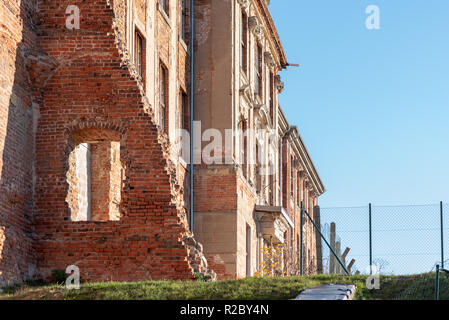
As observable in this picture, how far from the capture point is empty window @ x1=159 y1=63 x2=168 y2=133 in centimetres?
2662

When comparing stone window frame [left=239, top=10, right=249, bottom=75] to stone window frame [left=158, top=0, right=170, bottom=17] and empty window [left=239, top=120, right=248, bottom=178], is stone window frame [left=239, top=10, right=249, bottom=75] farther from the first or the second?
stone window frame [left=158, top=0, right=170, bottom=17]

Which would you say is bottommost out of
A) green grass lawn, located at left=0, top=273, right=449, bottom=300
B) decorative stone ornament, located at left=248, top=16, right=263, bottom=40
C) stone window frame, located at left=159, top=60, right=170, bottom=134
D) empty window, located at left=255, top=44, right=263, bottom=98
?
green grass lawn, located at left=0, top=273, right=449, bottom=300

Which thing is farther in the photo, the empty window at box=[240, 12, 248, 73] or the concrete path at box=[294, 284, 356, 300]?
the empty window at box=[240, 12, 248, 73]

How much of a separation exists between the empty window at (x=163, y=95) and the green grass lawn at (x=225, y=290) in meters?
8.70

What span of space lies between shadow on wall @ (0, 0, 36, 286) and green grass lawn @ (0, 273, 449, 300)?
1.94 ft

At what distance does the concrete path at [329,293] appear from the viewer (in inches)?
593

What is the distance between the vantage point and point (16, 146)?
1931 cm

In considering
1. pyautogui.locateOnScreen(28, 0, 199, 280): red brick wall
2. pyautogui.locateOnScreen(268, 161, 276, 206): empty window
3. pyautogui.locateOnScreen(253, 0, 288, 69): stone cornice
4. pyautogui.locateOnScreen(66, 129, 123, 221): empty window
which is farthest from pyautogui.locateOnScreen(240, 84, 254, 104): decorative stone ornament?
pyautogui.locateOnScreen(28, 0, 199, 280): red brick wall

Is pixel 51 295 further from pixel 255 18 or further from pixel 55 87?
pixel 255 18

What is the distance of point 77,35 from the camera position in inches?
802

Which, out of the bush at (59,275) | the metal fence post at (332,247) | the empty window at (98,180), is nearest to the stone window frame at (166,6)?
the empty window at (98,180)

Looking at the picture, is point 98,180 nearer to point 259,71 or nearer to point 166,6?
point 166,6

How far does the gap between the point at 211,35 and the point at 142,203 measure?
11.4 m

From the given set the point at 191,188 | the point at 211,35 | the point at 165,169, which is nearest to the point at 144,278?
the point at 165,169
